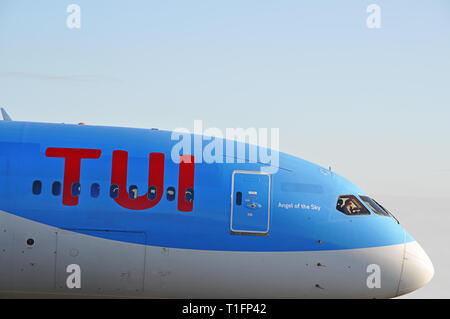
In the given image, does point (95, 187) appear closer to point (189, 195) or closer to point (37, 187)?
point (37, 187)

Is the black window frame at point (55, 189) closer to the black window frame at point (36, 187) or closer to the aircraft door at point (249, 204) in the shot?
the black window frame at point (36, 187)

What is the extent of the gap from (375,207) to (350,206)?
866 mm

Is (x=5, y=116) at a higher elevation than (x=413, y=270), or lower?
higher

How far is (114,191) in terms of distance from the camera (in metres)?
15.2

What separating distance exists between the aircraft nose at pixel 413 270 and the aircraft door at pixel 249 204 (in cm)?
395

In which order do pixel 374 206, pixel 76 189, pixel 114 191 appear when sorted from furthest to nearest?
pixel 374 206
pixel 114 191
pixel 76 189

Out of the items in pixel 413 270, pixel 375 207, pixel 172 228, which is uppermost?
pixel 375 207

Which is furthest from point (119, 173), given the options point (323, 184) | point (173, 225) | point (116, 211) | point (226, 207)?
point (323, 184)

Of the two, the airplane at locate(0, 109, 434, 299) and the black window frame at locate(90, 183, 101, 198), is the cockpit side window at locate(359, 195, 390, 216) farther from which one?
the black window frame at locate(90, 183, 101, 198)

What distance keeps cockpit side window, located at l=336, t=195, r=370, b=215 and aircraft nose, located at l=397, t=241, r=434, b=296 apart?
154 centimetres

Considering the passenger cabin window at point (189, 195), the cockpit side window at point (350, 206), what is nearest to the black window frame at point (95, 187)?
the passenger cabin window at point (189, 195)

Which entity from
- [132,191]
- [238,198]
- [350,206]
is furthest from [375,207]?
[132,191]

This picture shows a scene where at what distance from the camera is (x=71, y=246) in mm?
14797

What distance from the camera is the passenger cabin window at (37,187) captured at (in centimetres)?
1492
